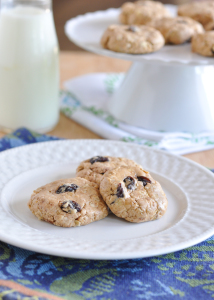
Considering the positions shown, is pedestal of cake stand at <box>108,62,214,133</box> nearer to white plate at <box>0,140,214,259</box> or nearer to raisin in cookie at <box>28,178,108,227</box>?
white plate at <box>0,140,214,259</box>

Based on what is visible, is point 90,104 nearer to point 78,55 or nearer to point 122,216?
point 78,55

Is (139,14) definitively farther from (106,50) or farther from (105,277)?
(105,277)

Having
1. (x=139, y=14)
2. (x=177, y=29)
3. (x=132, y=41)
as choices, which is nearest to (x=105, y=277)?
(x=132, y=41)

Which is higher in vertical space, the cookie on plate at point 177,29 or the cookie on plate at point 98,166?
the cookie on plate at point 177,29

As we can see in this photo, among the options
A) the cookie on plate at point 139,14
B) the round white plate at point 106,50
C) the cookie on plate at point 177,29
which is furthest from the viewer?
the cookie on plate at point 139,14

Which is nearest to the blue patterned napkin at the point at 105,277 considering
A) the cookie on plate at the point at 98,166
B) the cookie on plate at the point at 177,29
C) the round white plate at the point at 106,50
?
the cookie on plate at the point at 98,166

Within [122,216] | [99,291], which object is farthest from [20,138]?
[99,291]

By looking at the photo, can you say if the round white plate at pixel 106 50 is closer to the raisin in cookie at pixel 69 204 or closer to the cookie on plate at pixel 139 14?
the cookie on plate at pixel 139 14
